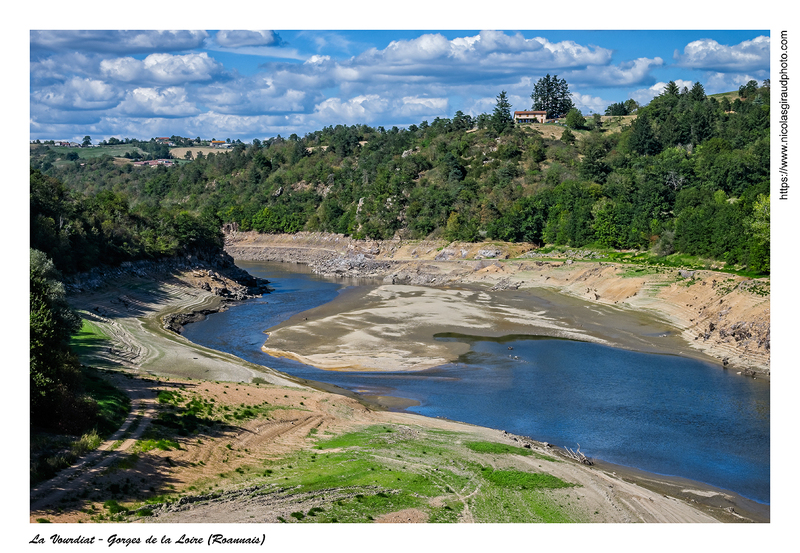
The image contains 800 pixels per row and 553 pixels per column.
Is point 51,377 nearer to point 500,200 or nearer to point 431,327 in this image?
point 431,327

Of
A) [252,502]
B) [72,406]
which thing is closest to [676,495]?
[252,502]

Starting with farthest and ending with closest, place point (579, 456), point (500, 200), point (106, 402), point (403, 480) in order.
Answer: point (500, 200) → point (579, 456) → point (106, 402) → point (403, 480)

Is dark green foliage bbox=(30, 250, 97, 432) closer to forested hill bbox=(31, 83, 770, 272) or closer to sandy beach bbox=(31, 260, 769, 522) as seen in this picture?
sandy beach bbox=(31, 260, 769, 522)

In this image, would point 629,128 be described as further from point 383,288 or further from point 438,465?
point 438,465

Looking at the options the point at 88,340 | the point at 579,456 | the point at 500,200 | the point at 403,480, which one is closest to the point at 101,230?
the point at 88,340

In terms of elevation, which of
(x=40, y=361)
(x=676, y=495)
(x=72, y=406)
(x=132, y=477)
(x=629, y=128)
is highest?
(x=629, y=128)

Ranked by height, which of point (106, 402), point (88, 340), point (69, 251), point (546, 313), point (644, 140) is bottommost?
point (88, 340)

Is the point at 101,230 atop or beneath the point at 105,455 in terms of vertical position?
atop
